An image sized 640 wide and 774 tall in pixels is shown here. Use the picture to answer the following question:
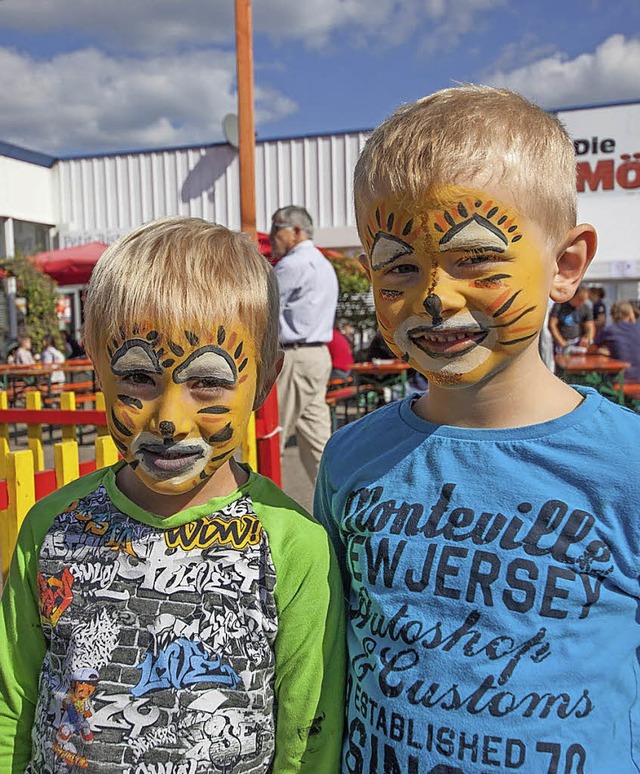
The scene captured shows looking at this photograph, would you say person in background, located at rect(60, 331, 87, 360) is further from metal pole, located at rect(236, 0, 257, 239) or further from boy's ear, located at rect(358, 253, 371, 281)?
boy's ear, located at rect(358, 253, 371, 281)

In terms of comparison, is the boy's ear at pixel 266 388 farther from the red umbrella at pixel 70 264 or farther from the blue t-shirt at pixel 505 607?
the red umbrella at pixel 70 264

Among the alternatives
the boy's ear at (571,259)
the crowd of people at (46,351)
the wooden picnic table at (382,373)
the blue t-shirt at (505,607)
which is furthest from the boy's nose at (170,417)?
the crowd of people at (46,351)

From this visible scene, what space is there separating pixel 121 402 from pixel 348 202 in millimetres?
15880

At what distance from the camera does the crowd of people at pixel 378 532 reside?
3.64 feet

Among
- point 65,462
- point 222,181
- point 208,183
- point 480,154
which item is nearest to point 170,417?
point 480,154

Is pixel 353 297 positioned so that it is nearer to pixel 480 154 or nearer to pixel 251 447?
pixel 251 447

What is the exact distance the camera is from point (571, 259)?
48.5 inches

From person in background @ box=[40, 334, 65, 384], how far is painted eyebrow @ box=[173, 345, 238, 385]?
922cm

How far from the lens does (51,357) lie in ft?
39.5

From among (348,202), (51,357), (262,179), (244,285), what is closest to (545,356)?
(244,285)

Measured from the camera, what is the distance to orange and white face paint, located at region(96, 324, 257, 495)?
50.1 inches

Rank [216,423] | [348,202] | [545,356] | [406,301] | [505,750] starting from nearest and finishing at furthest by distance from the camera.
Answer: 1. [505,750]
2. [406,301]
3. [216,423]
4. [545,356]
5. [348,202]

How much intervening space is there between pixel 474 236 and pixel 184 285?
514 millimetres

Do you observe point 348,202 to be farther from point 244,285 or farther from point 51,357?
point 244,285
